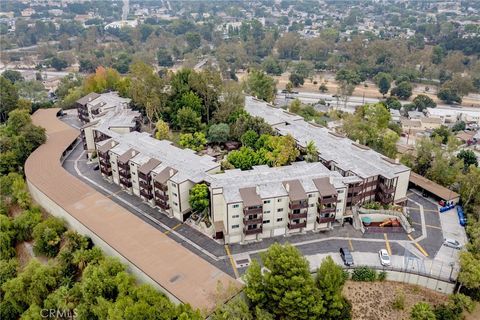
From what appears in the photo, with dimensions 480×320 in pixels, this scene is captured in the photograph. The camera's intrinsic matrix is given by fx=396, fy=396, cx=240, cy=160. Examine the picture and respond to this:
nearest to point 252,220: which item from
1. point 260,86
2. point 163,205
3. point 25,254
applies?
point 163,205

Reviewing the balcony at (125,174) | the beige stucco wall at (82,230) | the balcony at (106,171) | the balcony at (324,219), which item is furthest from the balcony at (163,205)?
the balcony at (324,219)

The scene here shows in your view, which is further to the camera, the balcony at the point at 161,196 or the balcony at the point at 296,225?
the balcony at the point at 161,196

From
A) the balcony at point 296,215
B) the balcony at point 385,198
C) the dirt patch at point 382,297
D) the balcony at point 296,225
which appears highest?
the balcony at point 296,215

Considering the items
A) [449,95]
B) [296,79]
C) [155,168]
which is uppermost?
[155,168]

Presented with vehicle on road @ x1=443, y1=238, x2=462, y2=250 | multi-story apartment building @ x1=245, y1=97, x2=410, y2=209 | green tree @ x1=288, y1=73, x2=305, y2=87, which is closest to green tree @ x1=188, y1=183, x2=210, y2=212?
multi-story apartment building @ x1=245, y1=97, x2=410, y2=209

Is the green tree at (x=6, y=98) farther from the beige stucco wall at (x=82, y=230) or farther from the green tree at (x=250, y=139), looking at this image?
the green tree at (x=250, y=139)

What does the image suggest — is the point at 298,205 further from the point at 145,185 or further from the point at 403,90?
the point at 403,90

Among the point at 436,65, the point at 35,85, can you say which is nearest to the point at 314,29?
the point at 436,65
